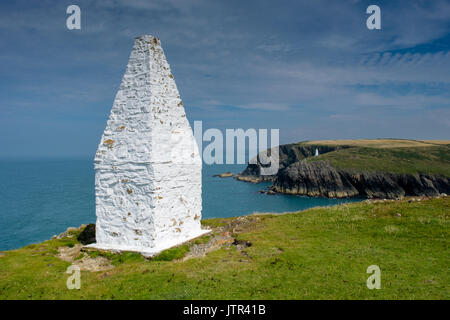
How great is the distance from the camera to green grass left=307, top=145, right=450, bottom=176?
353 feet

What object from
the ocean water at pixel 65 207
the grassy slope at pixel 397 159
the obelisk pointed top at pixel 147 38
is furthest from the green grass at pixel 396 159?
the obelisk pointed top at pixel 147 38

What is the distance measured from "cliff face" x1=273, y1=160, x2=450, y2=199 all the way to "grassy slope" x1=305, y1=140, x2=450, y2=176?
13.0 feet

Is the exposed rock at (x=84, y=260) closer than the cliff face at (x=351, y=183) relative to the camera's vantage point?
Yes

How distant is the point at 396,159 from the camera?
11988 centimetres

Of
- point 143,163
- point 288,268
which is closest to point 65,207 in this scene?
point 143,163

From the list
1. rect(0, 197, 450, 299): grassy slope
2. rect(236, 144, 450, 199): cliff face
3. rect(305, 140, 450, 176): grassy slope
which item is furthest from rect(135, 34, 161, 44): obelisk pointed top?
rect(305, 140, 450, 176): grassy slope

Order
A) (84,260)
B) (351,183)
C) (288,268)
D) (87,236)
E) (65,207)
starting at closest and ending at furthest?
(288,268), (84,260), (87,236), (65,207), (351,183)

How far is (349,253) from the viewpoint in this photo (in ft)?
44.5

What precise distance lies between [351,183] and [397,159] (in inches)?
1119

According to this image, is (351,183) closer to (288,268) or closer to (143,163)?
(288,268)

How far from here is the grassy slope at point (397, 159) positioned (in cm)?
10762

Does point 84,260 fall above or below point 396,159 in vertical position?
below

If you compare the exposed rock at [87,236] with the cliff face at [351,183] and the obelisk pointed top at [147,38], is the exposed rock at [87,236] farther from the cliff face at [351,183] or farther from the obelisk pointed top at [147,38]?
the cliff face at [351,183]
